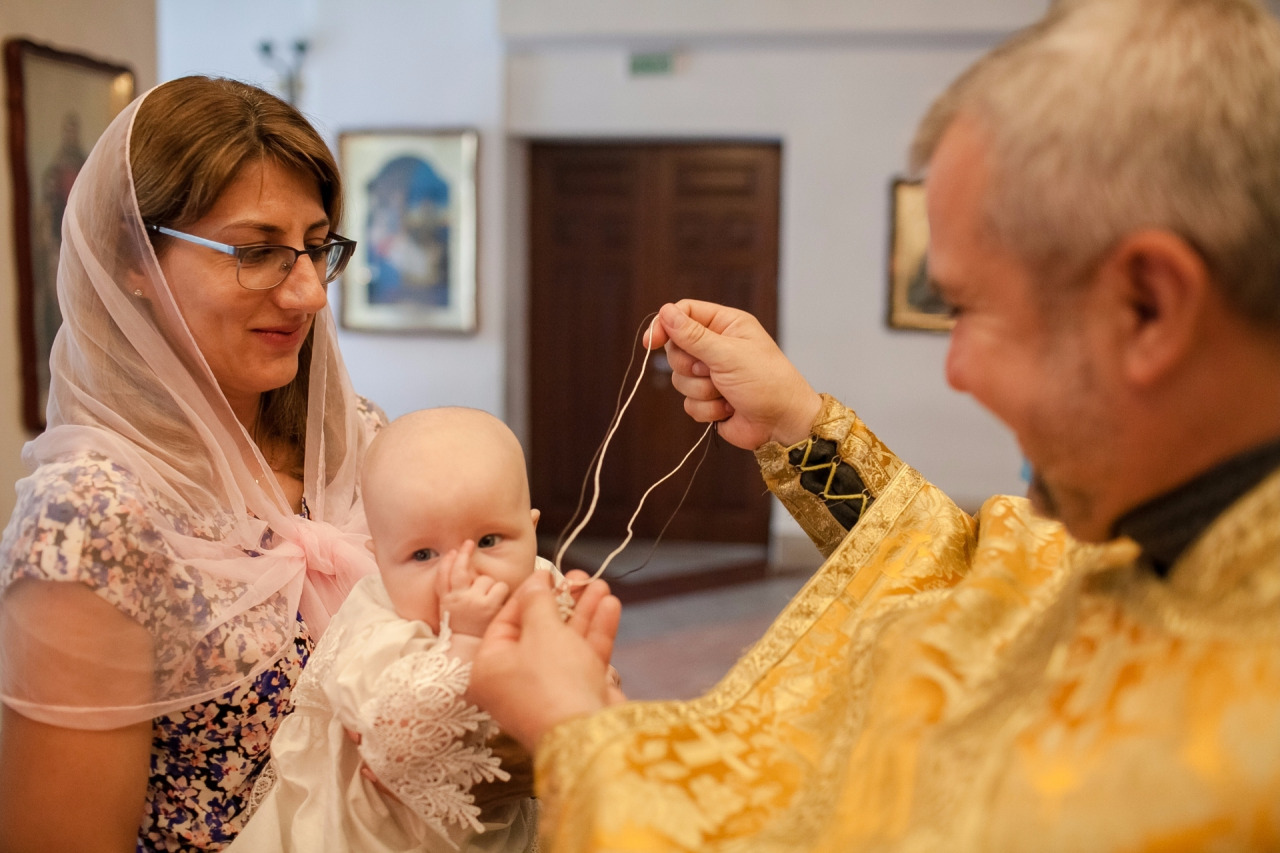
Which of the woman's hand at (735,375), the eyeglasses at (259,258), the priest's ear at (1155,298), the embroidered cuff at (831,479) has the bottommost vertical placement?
the embroidered cuff at (831,479)

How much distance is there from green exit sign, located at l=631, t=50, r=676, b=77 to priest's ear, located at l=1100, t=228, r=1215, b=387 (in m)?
6.98

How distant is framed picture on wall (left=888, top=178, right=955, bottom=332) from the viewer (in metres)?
7.20

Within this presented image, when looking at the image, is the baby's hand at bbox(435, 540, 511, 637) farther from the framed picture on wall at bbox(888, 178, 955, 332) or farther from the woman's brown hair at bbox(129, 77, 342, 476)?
the framed picture on wall at bbox(888, 178, 955, 332)

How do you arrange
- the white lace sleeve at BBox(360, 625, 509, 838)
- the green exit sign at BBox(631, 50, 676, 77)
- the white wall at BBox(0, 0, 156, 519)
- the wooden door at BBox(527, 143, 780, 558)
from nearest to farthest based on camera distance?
1. the white lace sleeve at BBox(360, 625, 509, 838)
2. the white wall at BBox(0, 0, 156, 519)
3. the green exit sign at BBox(631, 50, 676, 77)
4. the wooden door at BBox(527, 143, 780, 558)

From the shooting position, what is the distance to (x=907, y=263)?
729 cm

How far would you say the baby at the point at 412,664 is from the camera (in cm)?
134

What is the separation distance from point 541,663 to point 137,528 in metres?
0.73

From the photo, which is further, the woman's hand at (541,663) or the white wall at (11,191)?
the white wall at (11,191)

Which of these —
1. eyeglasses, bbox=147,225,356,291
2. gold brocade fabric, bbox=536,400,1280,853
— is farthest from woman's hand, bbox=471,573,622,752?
eyeglasses, bbox=147,225,356,291

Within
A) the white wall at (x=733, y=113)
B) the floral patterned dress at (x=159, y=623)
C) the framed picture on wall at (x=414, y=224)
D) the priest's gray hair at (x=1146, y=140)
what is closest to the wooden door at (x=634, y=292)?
the white wall at (x=733, y=113)

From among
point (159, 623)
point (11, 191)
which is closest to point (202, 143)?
point (159, 623)

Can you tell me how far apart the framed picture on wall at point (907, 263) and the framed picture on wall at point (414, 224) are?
3.13m

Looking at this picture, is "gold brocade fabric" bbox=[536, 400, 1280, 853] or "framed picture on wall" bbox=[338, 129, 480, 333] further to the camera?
"framed picture on wall" bbox=[338, 129, 480, 333]

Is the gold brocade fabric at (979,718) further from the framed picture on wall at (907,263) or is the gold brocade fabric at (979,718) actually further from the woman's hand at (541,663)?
the framed picture on wall at (907,263)
